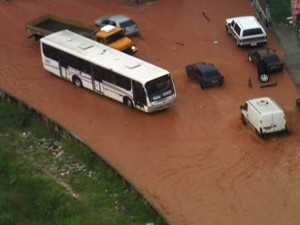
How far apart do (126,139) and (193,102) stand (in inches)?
175

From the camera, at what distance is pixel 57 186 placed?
27.7 metres

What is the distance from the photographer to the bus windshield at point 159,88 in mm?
31797

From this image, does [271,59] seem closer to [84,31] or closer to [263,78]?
[263,78]

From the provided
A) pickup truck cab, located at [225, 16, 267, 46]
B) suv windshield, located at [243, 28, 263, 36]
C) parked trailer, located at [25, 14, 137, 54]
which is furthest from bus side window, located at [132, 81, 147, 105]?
suv windshield, located at [243, 28, 263, 36]

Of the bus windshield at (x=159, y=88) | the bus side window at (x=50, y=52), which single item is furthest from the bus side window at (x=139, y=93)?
the bus side window at (x=50, y=52)

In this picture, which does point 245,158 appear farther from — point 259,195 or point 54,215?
point 54,215

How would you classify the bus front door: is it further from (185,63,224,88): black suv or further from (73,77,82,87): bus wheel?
→ (73,77,82,87): bus wheel

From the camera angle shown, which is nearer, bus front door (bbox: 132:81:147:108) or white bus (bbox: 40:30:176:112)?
bus front door (bbox: 132:81:147:108)

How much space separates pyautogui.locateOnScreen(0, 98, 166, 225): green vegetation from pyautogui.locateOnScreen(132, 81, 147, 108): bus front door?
12.1ft

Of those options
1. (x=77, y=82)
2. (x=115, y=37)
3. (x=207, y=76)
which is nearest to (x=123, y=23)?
(x=115, y=37)

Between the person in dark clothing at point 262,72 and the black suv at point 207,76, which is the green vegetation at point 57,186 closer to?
the black suv at point 207,76

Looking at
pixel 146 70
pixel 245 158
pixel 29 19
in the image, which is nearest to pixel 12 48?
pixel 29 19

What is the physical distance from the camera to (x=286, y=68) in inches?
1426

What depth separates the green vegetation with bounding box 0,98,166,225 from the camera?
25672 mm
